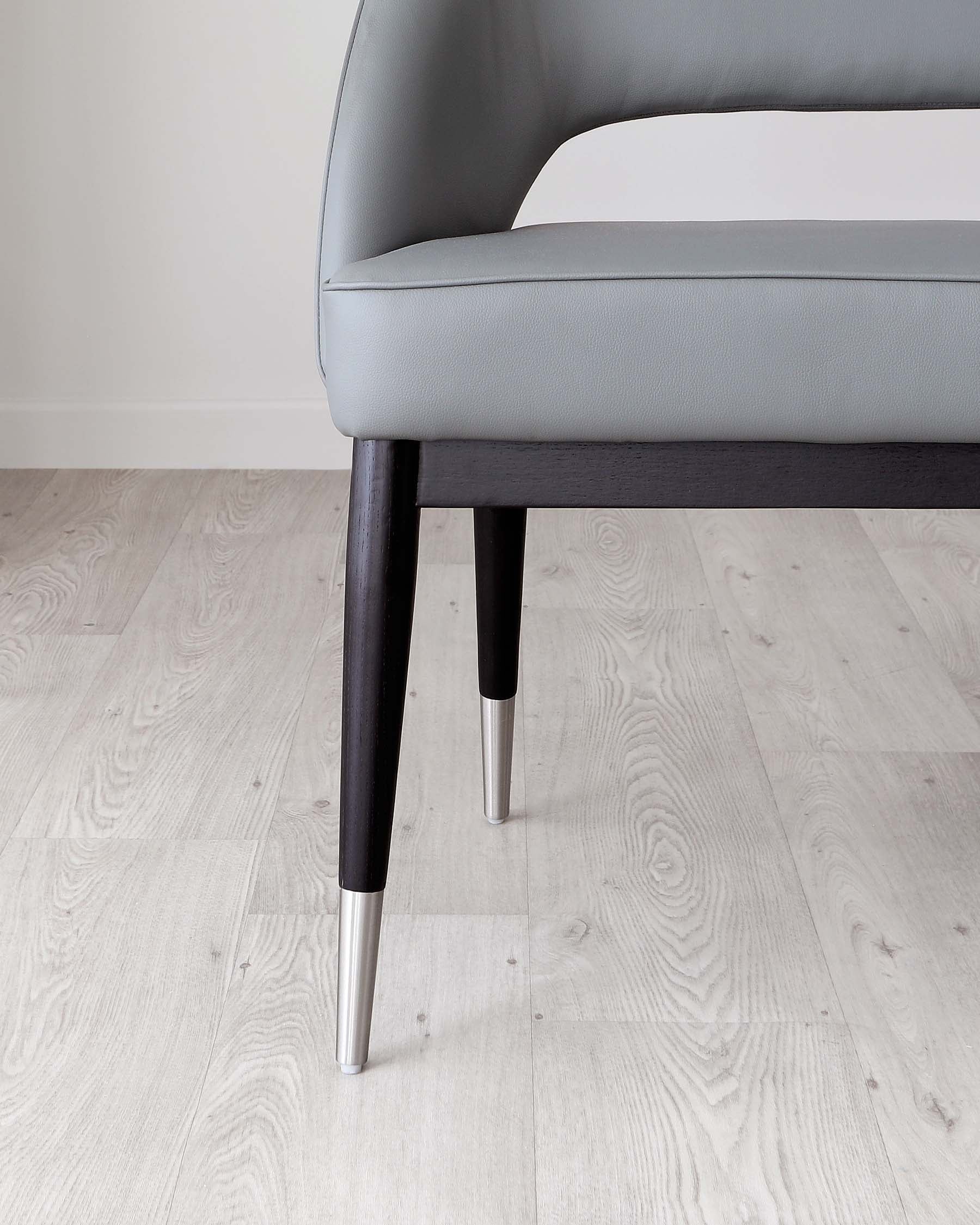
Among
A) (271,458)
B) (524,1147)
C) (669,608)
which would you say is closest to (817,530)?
(669,608)

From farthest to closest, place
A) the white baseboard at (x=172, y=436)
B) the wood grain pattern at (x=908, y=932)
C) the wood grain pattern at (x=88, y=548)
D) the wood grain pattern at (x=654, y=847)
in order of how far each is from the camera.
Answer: the white baseboard at (x=172, y=436) → the wood grain pattern at (x=88, y=548) → the wood grain pattern at (x=654, y=847) → the wood grain pattern at (x=908, y=932)

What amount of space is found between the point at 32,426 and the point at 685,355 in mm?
1768

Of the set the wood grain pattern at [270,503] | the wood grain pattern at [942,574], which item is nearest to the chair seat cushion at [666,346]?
the wood grain pattern at [942,574]

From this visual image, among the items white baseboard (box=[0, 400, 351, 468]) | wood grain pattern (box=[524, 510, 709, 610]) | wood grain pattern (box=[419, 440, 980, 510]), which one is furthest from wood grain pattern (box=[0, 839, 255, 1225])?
white baseboard (box=[0, 400, 351, 468])

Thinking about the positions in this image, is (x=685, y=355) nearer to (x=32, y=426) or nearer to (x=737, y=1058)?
(x=737, y=1058)

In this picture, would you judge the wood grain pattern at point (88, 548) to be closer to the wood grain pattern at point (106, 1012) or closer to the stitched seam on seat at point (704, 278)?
the wood grain pattern at point (106, 1012)

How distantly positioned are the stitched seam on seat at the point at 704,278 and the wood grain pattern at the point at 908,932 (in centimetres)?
48

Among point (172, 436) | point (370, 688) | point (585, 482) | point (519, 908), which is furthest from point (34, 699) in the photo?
point (172, 436)

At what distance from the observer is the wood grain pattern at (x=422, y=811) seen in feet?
3.31

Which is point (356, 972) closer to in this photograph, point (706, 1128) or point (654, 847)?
point (706, 1128)

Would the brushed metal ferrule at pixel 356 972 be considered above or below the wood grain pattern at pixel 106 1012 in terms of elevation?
above

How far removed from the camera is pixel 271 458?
2203 millimetres

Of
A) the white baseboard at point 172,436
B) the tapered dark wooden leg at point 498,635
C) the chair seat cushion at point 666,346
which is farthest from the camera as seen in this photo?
the white baseboard at point 172,436

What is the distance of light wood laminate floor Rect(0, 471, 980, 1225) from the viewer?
74 cm
